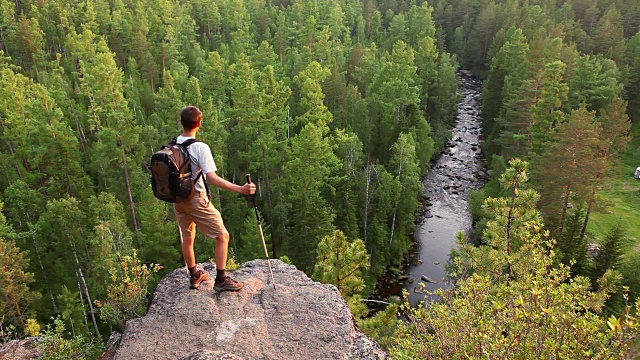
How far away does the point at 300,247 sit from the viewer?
34.3 metres

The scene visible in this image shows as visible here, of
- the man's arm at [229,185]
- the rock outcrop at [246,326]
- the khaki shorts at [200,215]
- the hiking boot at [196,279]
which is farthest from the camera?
the hiking boot at [196,279]

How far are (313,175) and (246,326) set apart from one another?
27.4 meters

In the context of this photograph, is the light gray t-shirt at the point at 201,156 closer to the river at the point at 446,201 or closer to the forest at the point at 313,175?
the forest at the point at 313,175

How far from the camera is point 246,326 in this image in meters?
8.29

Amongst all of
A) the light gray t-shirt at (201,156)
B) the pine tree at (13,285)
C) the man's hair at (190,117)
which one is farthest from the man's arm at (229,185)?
the pine tree at (13,285)

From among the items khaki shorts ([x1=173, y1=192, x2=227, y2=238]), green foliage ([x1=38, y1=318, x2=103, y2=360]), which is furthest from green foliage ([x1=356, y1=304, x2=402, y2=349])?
khaki shorts ([x1=173, y1=192, x2=227, y2=238])

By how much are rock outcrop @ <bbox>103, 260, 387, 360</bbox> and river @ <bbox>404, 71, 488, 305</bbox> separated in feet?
78.3

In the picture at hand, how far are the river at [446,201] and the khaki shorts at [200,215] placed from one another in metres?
24.9

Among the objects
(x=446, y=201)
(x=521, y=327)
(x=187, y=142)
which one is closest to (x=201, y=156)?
(x=187, y=142)

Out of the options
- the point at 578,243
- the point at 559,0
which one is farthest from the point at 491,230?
the point at 559,0

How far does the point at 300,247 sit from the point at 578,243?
18.9 m

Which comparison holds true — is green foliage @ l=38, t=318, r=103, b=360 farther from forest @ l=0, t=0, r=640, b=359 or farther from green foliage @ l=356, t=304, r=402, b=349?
green foliage @ l=356, t=304, r=402, b=349

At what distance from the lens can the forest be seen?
13796 mm

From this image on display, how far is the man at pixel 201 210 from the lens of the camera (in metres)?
8.02
